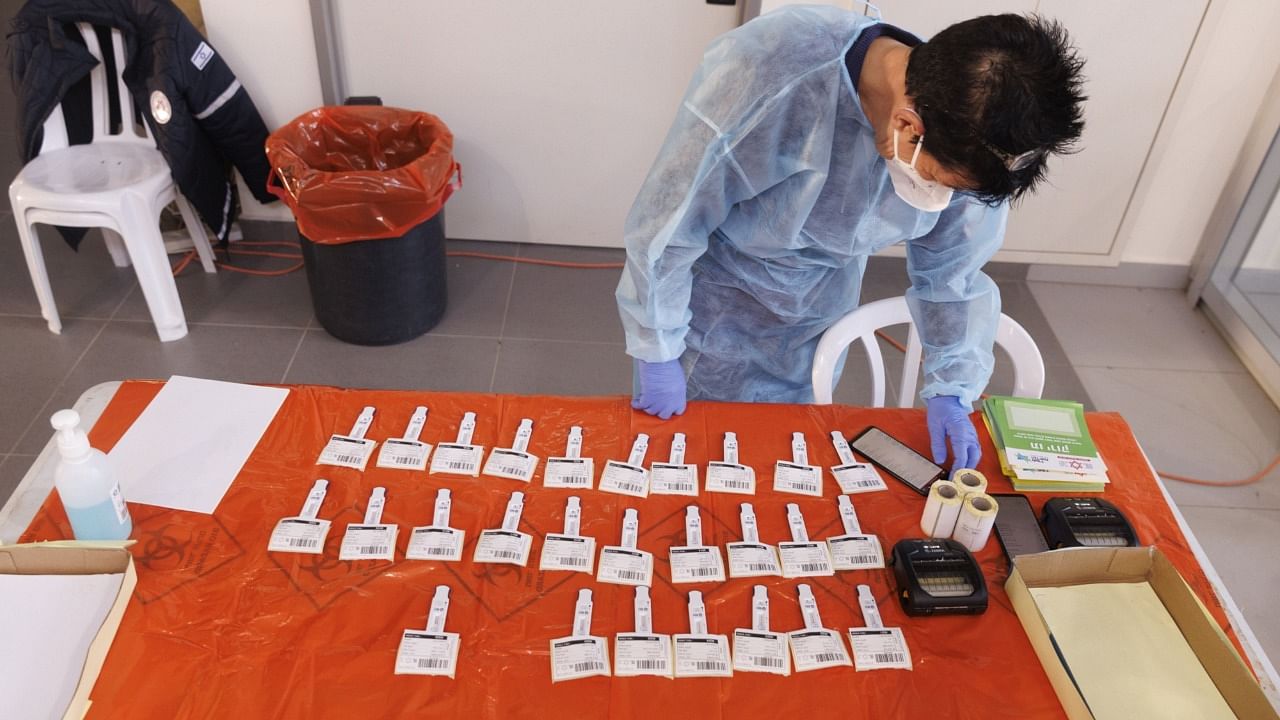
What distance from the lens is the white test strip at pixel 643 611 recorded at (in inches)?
43.4

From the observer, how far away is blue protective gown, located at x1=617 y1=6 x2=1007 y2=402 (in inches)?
46.6

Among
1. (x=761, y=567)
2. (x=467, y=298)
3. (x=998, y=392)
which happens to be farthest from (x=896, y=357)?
(x=761, y=567)

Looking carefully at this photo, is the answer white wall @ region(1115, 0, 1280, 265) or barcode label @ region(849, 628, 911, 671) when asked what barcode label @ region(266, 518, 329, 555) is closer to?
barcode label @ region(849, 628, 911, 671)

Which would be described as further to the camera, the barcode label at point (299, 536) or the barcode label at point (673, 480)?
the barcode label at point (673, 480)

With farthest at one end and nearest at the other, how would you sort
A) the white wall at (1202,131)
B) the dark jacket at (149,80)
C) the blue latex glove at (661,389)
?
the white wall at (1202,131) < the dark jacket at (149,80) < the blue latex glove at (661,389)

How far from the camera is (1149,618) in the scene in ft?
3.72

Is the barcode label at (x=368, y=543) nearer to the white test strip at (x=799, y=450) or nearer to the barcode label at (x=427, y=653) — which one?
the barcode label at (x=427, y=653)

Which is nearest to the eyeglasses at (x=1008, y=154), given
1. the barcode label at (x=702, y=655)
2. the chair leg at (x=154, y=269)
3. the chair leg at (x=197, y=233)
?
the barcode label at (x=702, y=655)

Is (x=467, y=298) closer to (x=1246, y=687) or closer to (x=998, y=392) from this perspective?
(x=998, y=392)

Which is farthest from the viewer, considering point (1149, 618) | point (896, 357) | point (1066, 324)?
point (1066, 324)

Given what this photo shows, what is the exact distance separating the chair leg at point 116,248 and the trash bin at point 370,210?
2.37ft

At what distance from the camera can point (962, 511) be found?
1211 millimetres

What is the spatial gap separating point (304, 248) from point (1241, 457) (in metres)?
2.72

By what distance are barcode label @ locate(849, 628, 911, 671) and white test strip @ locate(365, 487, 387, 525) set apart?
2.11 ft
